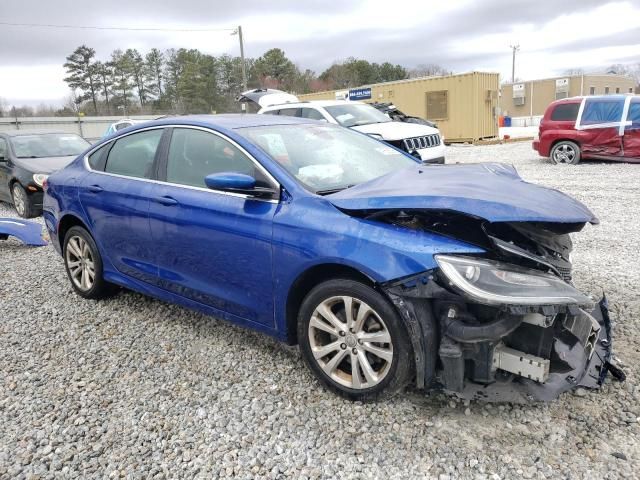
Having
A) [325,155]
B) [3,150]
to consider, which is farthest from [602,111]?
[3,150]

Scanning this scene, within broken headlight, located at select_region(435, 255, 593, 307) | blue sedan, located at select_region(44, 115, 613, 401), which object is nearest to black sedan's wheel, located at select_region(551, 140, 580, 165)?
blue sedan, located at select_region(44, 115, 613, 401)

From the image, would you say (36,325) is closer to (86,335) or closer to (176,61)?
(86,335)

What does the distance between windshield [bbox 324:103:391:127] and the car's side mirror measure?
24.0ft

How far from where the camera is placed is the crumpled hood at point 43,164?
884 cm

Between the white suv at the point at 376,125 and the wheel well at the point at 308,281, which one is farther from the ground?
the white suv at the point at 376,125

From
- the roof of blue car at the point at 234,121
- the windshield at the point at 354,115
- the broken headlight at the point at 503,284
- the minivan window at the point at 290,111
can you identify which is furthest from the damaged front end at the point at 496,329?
the minivan window at the point at 290,111

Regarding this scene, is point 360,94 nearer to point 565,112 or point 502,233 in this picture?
point 565,112

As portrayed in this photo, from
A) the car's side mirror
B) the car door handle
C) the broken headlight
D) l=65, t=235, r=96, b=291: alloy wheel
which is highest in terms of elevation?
the car's side mirror

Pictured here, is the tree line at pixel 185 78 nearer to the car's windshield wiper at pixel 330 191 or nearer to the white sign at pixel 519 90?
the white sign at pixel 519 90

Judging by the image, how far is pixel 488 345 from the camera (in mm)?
2500

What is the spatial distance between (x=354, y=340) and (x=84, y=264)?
295cm

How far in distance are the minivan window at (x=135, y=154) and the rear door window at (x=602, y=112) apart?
1122 cm

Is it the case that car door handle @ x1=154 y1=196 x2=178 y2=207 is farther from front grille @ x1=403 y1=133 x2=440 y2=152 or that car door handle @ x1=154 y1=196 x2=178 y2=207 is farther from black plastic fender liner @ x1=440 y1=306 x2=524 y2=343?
front grille @ x1=403 y1=133 x2=440 y2=152

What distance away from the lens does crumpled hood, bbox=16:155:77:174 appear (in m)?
8.84
